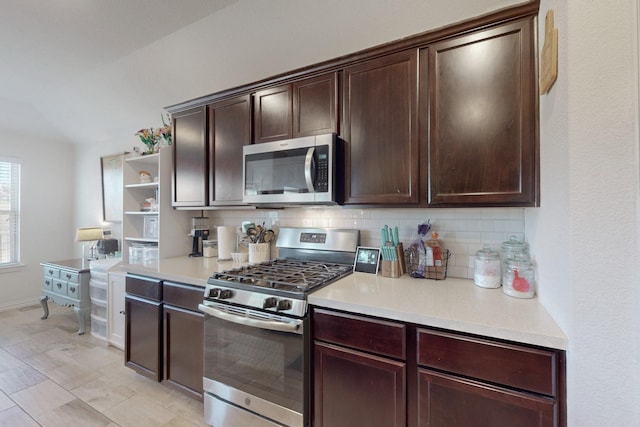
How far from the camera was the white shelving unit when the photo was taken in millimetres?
2580

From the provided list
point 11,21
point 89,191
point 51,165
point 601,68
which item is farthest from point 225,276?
point 51,165

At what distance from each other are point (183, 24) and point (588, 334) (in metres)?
2.89

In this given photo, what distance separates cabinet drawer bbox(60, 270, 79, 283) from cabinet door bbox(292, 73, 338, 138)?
3180mm

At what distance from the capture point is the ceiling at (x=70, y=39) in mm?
1957

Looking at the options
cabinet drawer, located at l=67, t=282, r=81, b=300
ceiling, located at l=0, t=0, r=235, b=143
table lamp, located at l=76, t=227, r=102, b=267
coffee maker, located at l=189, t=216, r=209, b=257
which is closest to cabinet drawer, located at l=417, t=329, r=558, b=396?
coffee maker, located at l=189, t=216, r=209, b=257

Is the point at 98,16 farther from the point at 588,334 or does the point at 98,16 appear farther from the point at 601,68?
the point at 588,334

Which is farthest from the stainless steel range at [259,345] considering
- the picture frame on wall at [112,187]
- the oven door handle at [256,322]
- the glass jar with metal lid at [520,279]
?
the picture frame on wall at [112,187]

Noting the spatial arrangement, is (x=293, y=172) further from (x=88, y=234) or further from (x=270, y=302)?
(x=88, y=234)

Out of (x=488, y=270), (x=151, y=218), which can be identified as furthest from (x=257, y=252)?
(x=488, y=270)

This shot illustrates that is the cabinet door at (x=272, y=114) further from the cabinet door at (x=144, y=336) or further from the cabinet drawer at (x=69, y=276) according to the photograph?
the cabinet drawer at (x=69, y=276)

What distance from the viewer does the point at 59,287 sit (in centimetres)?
340

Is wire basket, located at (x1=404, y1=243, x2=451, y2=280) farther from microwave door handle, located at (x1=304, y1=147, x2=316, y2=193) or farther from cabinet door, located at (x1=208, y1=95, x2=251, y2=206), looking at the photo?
cabinet door, located at (x1=208, y1=95, x2=251, y2=206)

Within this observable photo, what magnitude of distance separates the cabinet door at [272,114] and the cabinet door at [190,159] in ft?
1.82

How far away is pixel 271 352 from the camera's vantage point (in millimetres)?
1488
